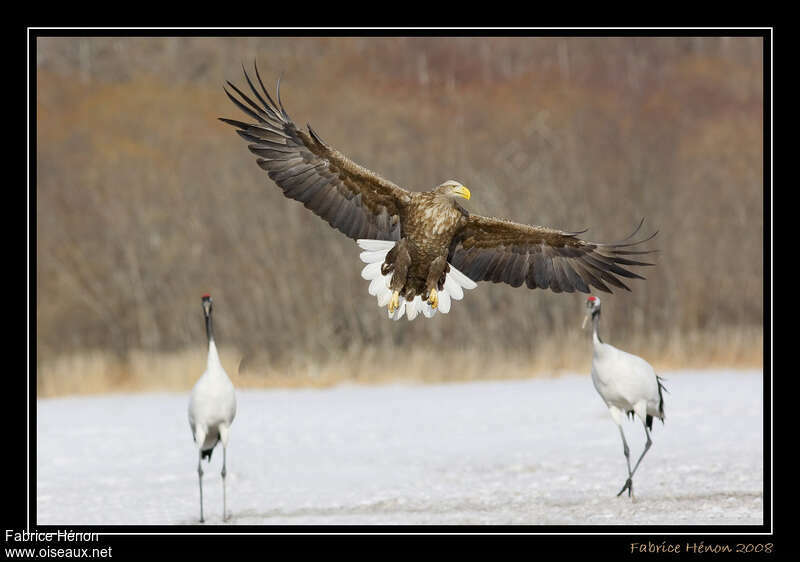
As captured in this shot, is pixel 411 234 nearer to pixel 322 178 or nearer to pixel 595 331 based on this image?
pixel 322 178

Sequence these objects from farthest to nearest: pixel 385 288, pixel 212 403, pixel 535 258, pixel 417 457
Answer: pixel 417 457 < pixel 212 403 < pixel 535 258 < pixel 385 288

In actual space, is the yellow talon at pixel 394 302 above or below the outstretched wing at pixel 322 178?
below

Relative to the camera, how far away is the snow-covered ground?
9516 millimetres

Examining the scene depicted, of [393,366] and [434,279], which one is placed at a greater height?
[434,279]

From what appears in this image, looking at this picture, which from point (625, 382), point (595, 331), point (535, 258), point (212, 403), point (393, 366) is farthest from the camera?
point (393, 366)

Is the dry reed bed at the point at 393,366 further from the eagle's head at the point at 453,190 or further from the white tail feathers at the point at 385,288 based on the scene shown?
the eagle's head at the point at 453,190

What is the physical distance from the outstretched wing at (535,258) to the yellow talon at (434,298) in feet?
2.49

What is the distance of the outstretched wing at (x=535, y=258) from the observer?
8.70 metres

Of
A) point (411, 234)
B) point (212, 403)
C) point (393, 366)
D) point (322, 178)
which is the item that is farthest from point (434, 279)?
point (393, 366)

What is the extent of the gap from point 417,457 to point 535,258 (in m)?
4.54

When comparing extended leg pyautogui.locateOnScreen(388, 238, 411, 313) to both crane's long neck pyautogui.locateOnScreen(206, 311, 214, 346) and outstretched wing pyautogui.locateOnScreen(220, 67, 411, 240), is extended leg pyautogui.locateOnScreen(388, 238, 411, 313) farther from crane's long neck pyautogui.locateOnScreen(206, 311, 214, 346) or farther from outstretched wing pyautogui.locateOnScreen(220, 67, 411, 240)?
crane's long neck pyautogui.locateOnScreen(206, 311, 214, 346)

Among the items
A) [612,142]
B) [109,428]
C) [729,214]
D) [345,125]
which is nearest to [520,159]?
[612,142]

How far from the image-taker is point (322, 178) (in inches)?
326

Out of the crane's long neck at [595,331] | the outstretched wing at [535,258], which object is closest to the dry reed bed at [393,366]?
the crane's long neck at [595,331]
